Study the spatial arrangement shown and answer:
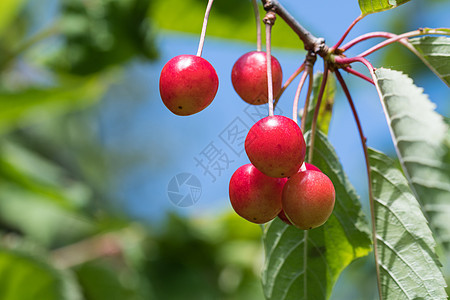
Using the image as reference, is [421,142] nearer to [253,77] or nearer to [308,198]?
[308,198]

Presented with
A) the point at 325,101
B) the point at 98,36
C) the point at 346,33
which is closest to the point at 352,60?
the point at 346,33

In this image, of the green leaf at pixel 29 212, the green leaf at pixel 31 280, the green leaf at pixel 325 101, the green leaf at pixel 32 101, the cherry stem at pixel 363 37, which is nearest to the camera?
the cherry stem at pixel 363 37

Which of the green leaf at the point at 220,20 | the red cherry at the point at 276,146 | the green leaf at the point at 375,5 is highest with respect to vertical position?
the green leaf at the point at 220,20

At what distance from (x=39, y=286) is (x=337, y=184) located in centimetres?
164

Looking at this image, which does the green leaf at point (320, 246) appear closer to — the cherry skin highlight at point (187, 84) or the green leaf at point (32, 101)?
the cherry skin highlight at point (187, 84)

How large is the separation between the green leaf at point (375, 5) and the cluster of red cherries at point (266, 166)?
0.97 ft

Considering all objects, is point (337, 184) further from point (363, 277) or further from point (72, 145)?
point (72, 145)

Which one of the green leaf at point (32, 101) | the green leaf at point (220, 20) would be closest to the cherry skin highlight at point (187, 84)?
the green leaf at point (220, 20)

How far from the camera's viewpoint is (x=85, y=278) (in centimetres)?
282

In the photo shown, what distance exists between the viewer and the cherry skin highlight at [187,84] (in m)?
1.14

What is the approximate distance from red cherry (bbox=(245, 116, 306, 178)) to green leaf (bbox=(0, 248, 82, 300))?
1.65m

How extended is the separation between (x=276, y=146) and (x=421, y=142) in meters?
0.29

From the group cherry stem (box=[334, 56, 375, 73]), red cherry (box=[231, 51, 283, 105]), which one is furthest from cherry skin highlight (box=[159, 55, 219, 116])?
cherry stem (box=[334, 56, 375, 73])

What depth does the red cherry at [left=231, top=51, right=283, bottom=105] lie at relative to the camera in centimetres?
125
